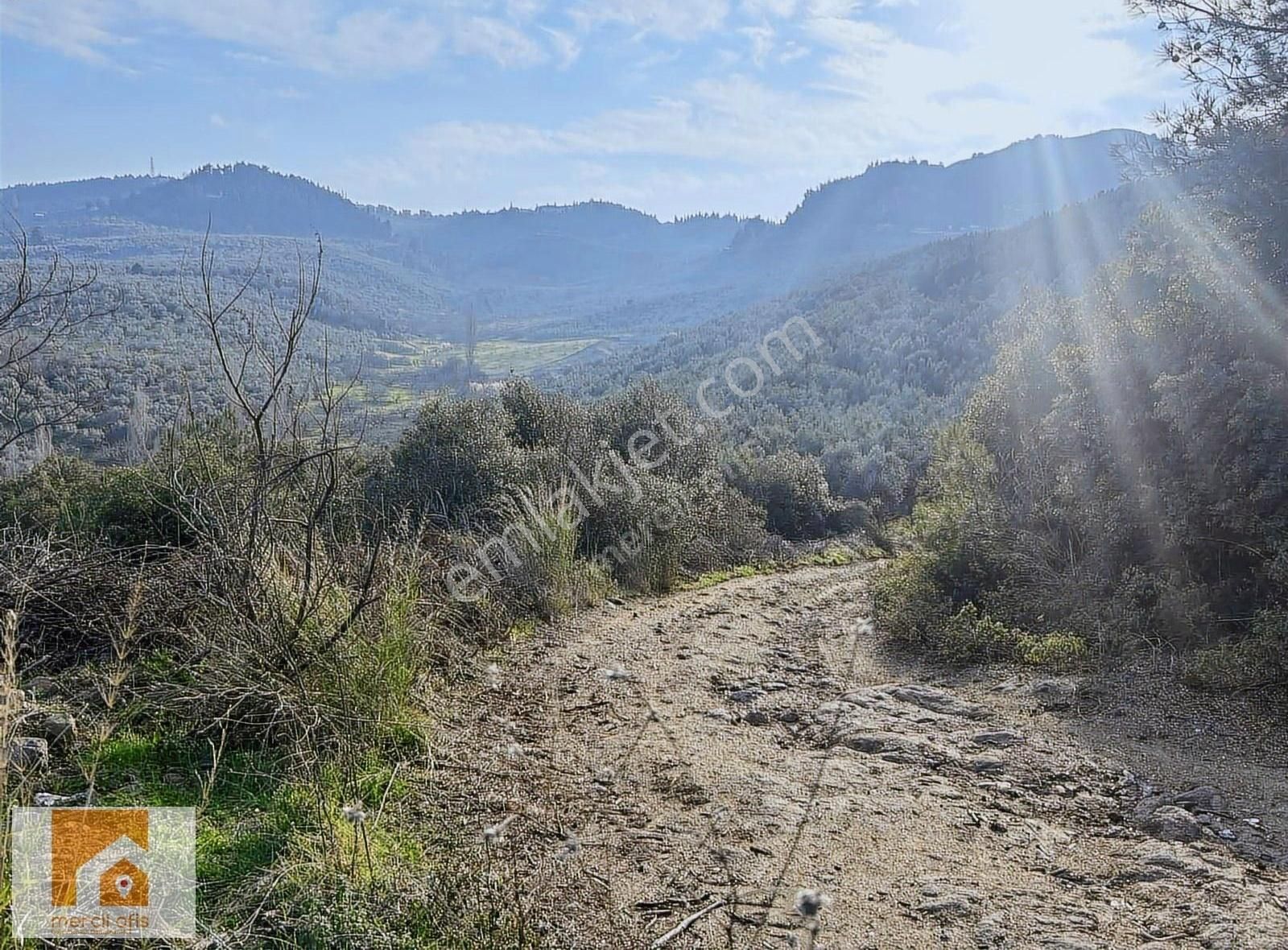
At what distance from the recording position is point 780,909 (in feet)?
9.01

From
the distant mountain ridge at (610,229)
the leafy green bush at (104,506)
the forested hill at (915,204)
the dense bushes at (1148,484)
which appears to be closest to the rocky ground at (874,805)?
the dense bushes at (1148,484)

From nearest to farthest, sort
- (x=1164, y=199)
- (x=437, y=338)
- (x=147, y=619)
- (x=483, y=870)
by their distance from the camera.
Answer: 1. (x=483, y=870)
2. (x=147, y=619)
3. (x=1164, y=199)
4. (x=437, y=338)

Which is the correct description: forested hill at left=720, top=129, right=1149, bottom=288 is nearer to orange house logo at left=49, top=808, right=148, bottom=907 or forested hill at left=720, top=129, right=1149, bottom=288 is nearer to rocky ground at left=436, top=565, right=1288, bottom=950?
rocky ground at left=436, top=565, right=1288, bottom=950

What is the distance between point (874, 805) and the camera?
11.5ft

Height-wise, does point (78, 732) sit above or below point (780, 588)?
above

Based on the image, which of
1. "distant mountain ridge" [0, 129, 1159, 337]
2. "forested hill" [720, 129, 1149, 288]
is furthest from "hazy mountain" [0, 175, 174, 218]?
"forested hill" [720, 129, 1149, 288]

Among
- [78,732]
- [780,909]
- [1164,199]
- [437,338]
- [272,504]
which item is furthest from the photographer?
[437,338]

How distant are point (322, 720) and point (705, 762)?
6.05 feet

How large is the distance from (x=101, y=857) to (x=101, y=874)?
114mm

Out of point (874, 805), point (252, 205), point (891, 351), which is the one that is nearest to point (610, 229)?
point (252, 205)

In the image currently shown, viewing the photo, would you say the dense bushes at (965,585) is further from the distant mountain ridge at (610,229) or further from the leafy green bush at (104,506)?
the distant mountain ridge at (610,229)

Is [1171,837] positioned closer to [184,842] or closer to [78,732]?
[184,842]

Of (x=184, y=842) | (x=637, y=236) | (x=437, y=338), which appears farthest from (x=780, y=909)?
(x=637, y=236)

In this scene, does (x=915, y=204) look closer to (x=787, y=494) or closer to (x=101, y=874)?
(x=787, y=494)
